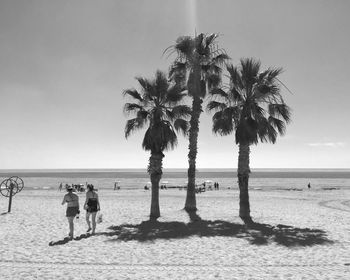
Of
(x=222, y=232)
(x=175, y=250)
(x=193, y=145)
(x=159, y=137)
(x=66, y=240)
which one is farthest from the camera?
(x=193, y=145)

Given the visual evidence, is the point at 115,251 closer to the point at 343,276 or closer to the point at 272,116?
the point at 343,276

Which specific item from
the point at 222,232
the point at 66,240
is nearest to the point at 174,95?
the point at 222,232

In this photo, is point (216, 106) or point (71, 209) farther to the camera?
point (216, 106)

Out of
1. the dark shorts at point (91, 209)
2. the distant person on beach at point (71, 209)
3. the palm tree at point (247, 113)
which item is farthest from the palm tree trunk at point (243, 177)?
the distant person on beach at point (71, 209)

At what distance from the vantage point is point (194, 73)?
22.7 metres

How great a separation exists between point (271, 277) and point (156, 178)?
12637 millimetres

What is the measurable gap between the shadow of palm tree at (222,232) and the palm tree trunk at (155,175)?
6.30 ft

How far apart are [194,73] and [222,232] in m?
11.0

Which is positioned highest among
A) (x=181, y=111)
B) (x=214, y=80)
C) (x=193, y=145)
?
(x=214, y=80)

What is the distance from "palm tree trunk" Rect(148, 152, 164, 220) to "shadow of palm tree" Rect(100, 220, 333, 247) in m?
1.92

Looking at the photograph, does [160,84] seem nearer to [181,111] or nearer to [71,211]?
[181,111]

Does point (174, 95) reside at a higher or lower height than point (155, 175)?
higher

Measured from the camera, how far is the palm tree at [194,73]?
22.4 meters

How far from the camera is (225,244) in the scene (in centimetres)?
1305
